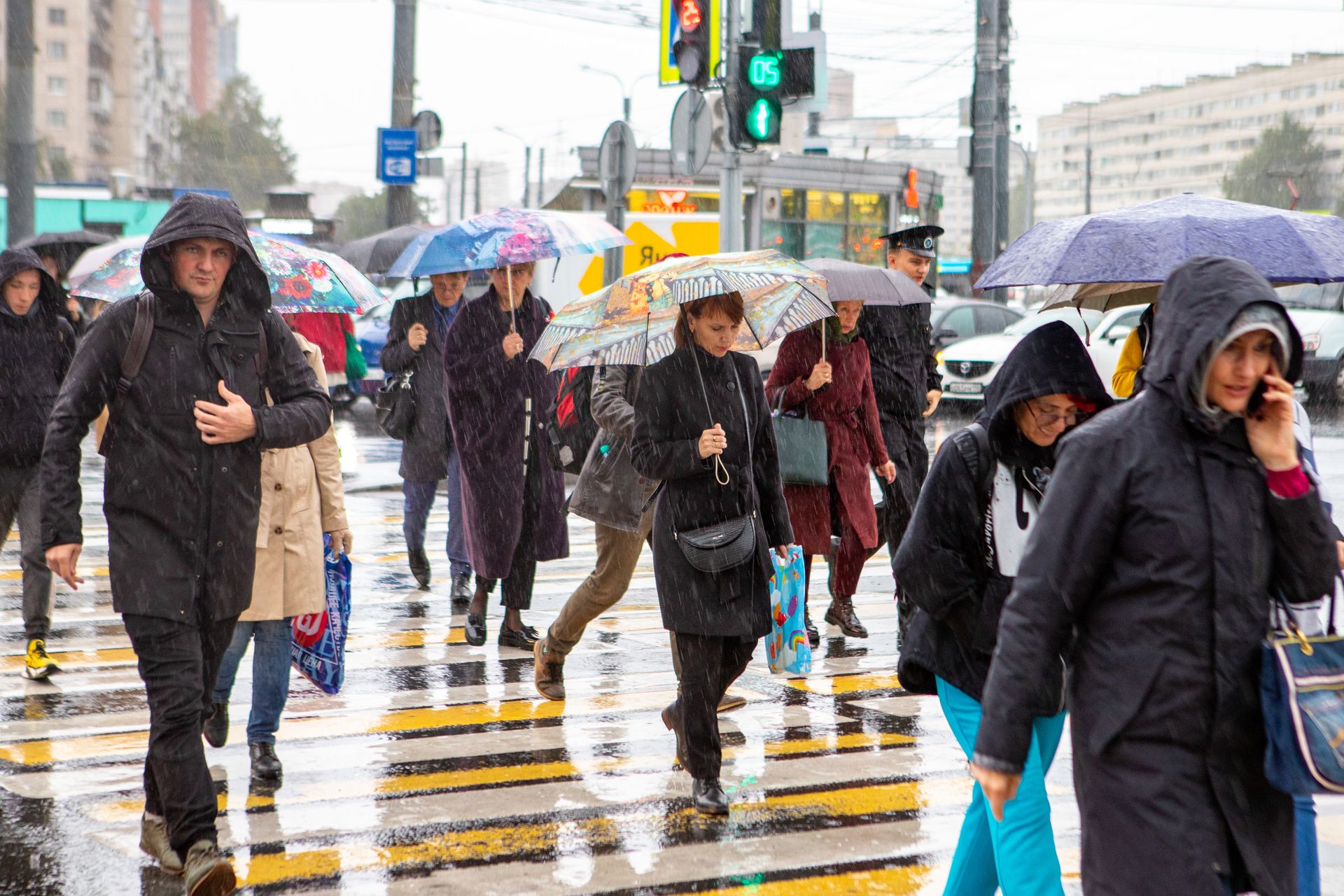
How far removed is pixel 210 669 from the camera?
15.6 ft

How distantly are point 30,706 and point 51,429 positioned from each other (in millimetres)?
2638

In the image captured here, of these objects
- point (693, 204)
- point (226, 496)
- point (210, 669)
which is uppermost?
point (693, 204)

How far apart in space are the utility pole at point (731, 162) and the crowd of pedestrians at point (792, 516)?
3.11 m

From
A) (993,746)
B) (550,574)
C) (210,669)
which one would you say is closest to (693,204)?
(550,574)

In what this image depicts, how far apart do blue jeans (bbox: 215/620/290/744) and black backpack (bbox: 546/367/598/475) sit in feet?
5.79

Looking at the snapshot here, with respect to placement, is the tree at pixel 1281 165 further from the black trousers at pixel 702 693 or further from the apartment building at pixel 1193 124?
the black trousers at pixel 702 693

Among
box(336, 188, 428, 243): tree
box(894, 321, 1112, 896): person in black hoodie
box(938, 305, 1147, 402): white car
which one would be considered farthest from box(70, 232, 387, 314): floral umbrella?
box(336, 188, 428, 243): tree

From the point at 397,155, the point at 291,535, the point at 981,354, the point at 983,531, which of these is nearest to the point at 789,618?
the point at 291,535

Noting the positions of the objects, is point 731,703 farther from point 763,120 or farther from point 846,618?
point 763,120

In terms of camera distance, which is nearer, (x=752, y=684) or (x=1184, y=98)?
(x=752, y=684)

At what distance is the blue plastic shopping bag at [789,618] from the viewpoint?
225 inches

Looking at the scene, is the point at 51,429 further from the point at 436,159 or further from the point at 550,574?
the point at 436,159

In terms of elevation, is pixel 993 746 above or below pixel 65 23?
below

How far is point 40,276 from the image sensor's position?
24.3 feet
